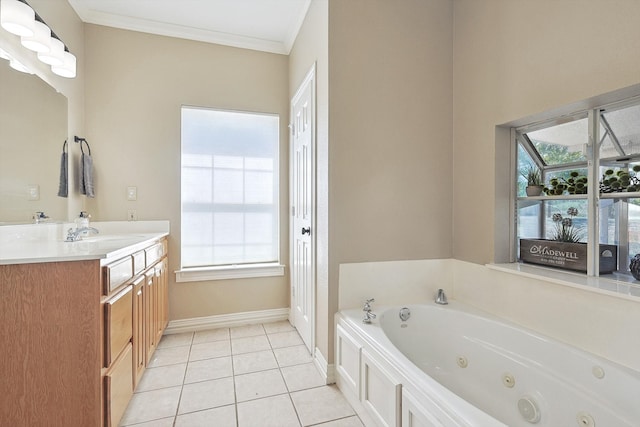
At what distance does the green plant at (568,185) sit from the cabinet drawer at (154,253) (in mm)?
2546

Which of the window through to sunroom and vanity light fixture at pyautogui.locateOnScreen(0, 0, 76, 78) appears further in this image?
vanity light fixture at pyautogui.locateOnScreen(0, 0, 76, 78)

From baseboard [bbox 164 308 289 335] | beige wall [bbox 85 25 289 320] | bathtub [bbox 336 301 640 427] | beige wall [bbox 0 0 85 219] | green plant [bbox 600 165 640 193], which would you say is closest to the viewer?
bathtub [bbox 336 301 640 427]

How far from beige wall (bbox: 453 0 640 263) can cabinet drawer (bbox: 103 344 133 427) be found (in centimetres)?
216

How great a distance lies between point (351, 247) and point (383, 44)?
1387 millimetres

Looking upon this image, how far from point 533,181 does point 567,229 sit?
34 cm

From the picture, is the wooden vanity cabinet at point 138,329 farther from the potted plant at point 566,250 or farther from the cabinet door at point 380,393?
the potted plant at point 566,250

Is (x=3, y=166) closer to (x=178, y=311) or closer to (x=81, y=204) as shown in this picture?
(x=81, y=204)

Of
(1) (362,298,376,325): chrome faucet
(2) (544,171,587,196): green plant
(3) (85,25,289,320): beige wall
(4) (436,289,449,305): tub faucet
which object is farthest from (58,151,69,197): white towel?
(2) (544,171,587,196): green plant

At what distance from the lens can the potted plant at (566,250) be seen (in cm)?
147

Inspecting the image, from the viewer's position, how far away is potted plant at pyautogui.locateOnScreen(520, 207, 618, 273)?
4.84 feet

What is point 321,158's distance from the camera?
200 cm

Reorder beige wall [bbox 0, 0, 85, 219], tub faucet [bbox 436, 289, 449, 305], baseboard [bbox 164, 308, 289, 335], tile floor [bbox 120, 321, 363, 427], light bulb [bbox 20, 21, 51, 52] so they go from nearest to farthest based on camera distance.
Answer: tile floor [bbox 120, 321, 363, 427] < light bulb [bbox 20, 21, 51, 52] < beige wall [bbox 0, 0, 85, 219] < tub faucet [bbox 436, 289, 449, 305] < baseboard [bbox 164, 308, 289, 335]

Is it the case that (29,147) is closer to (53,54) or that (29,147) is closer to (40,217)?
(40,217)

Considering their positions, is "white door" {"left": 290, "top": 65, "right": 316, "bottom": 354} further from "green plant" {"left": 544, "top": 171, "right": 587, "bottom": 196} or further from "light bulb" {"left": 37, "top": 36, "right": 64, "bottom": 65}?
"light bulb" {"left": 37, "top": 36, "right": 64, "bottom": 65}
